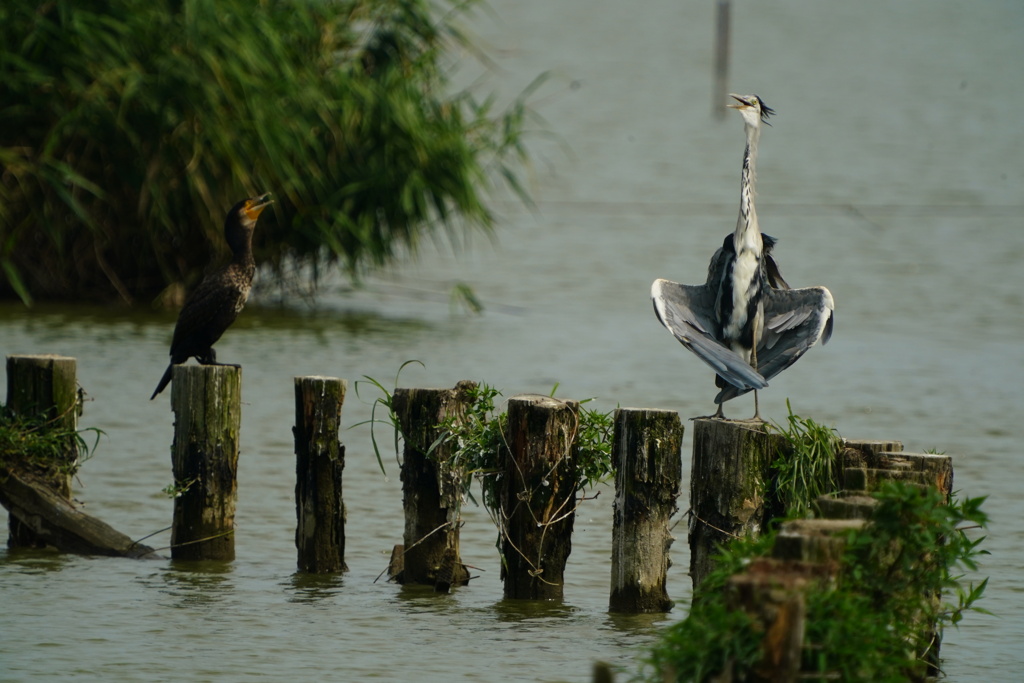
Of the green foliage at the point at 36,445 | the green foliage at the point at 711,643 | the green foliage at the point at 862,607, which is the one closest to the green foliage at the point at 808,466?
the green foliage at the point at 862,607

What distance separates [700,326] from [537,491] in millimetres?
934

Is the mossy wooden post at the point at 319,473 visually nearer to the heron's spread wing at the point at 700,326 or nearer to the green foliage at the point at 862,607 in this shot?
the heron's spread wing at the point at 700,326

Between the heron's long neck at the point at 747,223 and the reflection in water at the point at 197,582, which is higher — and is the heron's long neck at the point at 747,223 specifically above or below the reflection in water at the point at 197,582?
above

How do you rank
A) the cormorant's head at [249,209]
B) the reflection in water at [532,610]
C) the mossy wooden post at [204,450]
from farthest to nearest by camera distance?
1. the cormorant's head at [249,209]
2. the mossy wooden post at [204,450]
3. the reflection in water at [532,610]

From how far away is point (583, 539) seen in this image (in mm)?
7340

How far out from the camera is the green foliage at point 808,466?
4.91 meters

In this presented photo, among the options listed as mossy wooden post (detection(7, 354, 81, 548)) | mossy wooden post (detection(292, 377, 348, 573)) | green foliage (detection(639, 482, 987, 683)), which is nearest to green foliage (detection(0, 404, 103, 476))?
mossy wooden post (detection(7, 354, 81, 548))

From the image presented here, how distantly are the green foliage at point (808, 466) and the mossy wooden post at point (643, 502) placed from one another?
0.40m

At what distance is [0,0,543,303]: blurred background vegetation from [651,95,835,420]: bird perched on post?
7.58 m

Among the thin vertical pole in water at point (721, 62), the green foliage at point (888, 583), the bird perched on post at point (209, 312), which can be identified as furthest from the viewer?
the thin vertical pole in water at point (721, 62)

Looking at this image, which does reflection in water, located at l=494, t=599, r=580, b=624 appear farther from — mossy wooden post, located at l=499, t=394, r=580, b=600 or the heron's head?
the heron's head

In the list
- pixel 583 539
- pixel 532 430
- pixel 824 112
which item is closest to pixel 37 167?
pixel 583 539

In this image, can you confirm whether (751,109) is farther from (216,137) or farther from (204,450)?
(216,137)

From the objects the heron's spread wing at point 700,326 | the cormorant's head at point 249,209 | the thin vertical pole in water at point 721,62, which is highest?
the thin vertical pole in water at point 721,62
